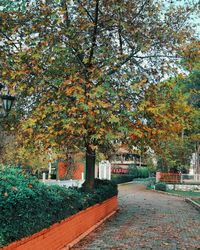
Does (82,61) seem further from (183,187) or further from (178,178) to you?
(178,178)

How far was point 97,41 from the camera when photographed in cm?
1348

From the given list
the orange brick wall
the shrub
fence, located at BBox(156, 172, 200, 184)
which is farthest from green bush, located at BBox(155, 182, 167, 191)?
the shrub

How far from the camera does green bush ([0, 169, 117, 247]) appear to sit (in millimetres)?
6577

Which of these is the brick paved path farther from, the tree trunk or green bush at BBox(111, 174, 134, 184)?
green bush at BBox(111, 174, 134, 184)

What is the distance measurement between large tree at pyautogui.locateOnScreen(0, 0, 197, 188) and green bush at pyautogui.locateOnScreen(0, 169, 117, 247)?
6.83 feet

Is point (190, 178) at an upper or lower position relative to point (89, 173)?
upper

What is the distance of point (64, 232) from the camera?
32.0 ft

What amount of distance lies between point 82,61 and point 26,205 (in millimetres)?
6325

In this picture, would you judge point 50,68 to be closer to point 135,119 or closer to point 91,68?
point 91,68

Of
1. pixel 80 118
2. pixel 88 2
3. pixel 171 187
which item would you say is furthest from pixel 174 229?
pixel 171 187

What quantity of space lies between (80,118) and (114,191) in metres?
7.87

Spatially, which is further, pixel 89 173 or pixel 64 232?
pixel 89 173

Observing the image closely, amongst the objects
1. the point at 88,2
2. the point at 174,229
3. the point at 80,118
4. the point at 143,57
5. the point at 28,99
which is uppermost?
the point at 88,2

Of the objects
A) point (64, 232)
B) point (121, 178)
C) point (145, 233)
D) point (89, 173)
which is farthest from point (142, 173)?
point (64, 232)
